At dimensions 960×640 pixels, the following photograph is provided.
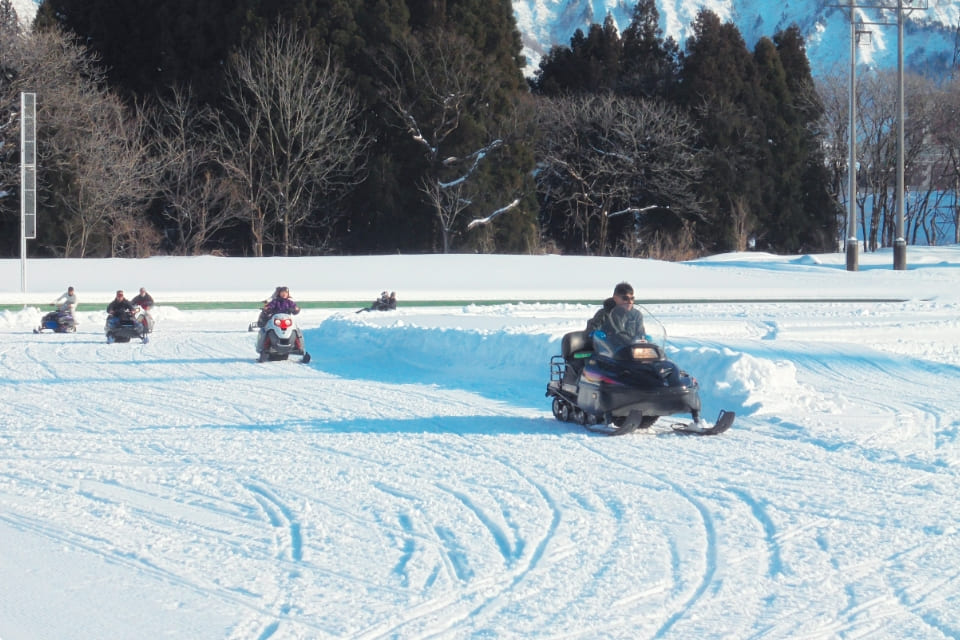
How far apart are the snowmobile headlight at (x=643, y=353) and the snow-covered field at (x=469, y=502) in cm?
70

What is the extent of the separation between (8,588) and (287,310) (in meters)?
14.6

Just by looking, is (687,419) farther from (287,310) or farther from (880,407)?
(287,310)

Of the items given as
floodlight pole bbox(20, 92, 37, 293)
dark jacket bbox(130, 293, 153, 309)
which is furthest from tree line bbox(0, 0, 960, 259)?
dark jacket bbox(130, 293, 153, 309)

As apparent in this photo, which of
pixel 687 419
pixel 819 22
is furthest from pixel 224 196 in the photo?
pixel 819 22

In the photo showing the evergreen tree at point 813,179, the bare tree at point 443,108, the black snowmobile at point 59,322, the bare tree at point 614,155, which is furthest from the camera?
the evergreen tree at point 813,179

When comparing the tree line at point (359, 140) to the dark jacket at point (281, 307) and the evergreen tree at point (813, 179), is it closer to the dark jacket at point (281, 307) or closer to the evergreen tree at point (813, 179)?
the evergreen tree at point (813, 179)


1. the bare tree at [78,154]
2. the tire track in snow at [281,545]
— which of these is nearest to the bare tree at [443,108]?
the bare tree at [78,154]

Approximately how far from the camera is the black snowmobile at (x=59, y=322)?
2602cm

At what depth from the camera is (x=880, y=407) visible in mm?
11836

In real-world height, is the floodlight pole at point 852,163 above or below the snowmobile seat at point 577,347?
above

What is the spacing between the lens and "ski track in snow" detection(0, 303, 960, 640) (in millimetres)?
5168

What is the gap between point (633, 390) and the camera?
9.99m

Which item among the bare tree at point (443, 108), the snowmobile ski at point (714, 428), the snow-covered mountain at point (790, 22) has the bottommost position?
the snowmobile ski at point (714, 428)

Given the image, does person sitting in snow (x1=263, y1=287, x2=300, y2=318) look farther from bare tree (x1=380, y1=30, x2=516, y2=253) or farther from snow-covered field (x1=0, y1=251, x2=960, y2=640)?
bare tree (x1=380, y1=30, x2=516, y2=253)
